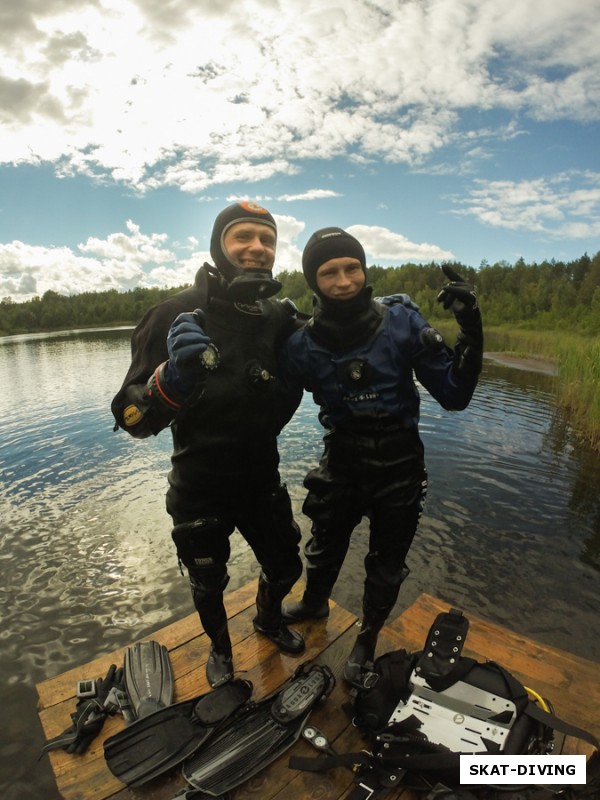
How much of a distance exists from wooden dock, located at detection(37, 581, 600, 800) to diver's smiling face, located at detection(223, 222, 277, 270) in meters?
2.91

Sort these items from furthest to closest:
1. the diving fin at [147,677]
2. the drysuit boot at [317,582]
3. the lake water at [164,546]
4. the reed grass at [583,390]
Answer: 1. the reed grass at [583,390]
2. the lake water at [164,546]
3. the drysuit boot at [317,582]
4. the diving fin at [147,677]

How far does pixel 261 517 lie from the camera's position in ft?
9.59

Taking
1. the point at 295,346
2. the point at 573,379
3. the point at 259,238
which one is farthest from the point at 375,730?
the point at 573,379

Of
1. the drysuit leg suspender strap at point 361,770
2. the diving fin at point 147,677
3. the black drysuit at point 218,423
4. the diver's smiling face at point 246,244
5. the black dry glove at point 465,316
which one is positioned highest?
the diver's smiling face at point 246,244

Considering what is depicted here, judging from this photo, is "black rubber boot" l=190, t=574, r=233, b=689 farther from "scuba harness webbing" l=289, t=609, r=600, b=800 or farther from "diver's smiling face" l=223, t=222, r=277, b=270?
"diver's smiling face" l=223, t=222, r=277, b=270

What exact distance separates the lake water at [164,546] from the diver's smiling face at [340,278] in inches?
155

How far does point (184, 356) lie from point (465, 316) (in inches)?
61.0

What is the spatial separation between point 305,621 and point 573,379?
12.9 m

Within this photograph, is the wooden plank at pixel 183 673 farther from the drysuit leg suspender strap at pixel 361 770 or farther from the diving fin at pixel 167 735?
the drysuit leg suspender strap at pixel 361 770

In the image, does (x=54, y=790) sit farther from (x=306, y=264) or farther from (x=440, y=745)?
(x=306, y=264)

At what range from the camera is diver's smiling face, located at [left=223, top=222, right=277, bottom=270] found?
259 cm

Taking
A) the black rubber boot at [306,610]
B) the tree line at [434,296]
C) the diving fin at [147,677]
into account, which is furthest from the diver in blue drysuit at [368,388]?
the tree line at [434,296]

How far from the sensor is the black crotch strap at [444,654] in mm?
2521

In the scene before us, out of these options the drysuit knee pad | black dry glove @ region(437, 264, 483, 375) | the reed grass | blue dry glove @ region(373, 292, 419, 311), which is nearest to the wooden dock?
the drysuit knee pad
